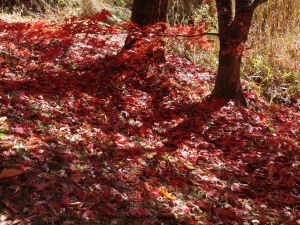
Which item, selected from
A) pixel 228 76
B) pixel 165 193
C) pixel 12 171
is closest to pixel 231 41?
pixel 228 76

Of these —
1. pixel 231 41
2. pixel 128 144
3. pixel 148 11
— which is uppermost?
pixel 148 11

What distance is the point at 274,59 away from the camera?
6.77m

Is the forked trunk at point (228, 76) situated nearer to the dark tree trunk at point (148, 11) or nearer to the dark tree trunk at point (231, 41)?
the dark tree trunk at point (231, 41)

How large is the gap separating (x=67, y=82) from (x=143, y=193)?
8.67 ft

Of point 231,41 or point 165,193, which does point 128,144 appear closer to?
point 165,193

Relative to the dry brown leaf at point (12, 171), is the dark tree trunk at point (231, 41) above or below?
above

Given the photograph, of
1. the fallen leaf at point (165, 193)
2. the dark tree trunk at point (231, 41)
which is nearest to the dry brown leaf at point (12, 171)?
the fallen leaf at point (165, 193)

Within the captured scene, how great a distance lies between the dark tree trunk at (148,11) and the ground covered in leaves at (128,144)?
0.65 meters

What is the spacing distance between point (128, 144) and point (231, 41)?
8.21 feet

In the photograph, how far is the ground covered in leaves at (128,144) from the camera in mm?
2385

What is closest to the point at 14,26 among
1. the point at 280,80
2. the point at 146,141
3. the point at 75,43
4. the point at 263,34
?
the point at 75,43

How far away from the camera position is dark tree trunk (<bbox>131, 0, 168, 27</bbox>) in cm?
516

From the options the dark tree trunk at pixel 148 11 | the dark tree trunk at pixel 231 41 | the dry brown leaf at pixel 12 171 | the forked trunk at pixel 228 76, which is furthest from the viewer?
the dark tree trunk at pixel 148 11

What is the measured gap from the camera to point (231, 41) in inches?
190
